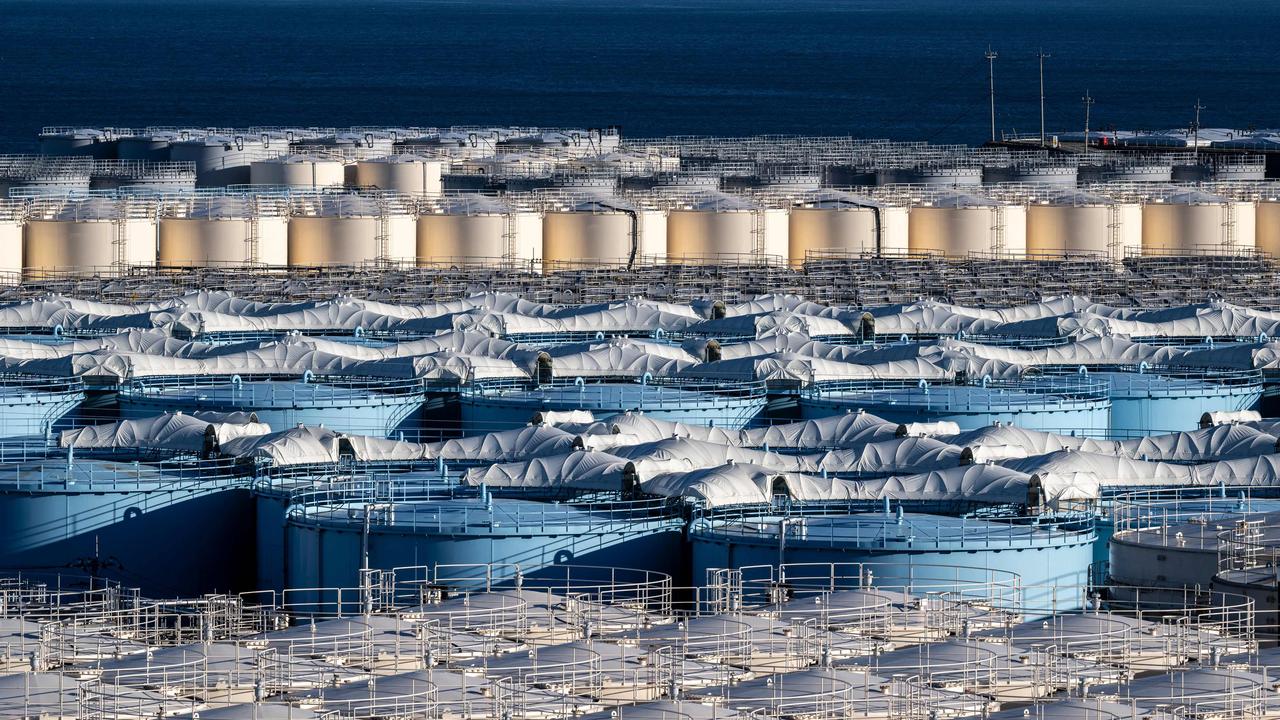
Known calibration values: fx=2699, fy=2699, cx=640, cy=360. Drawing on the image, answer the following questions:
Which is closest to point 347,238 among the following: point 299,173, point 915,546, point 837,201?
point 837,201

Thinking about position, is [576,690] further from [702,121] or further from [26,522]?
[702,121]

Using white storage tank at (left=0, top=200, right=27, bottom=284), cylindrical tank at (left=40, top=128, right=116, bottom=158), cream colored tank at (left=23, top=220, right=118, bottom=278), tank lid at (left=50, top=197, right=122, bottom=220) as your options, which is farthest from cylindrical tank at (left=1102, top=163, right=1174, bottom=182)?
white storage tank at (left=0, top=200, right=27, bottom=284)

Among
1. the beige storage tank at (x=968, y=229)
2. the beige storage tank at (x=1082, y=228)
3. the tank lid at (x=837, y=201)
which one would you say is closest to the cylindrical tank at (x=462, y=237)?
the tank lid at (x=837, y=201)

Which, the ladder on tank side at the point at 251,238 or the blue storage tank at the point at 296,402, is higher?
the ladder on tank side at the point at 251,238

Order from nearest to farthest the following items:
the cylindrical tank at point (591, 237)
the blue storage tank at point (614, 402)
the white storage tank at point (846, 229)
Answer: the blue storage tank at point (614, 402), the cylindrical tank at point (591, 237), the white storage tank at point (846, 229)

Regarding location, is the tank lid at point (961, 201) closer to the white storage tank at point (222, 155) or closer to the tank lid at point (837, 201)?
the tank lid at point (837, 201)

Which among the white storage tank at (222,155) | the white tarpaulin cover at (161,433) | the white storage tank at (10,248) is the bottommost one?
the white tarpaulin cover at (161,433)

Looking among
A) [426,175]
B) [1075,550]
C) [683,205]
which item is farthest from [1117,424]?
[426,175]
